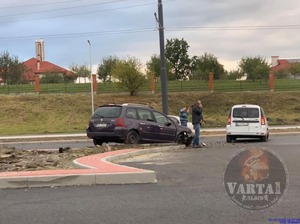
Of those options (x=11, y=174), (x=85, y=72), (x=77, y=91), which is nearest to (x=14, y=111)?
(x=77, y=91)

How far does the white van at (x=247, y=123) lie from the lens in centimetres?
1964

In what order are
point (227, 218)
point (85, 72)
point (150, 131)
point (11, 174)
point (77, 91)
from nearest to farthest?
point (227, 218) < point (11, 174) < point (150, 131) < point (77, 91) < point (85, 72)

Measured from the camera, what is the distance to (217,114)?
37094mm

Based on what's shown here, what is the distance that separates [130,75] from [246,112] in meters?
21.0

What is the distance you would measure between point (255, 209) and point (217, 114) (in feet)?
102

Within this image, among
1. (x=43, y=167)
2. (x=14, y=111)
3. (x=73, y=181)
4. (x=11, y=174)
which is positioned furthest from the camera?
Answer: (x=14, y=111)

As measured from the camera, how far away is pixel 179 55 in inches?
3324

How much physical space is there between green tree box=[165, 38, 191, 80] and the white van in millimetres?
64434

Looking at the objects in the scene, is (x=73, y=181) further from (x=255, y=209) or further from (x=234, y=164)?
(x=255, y=209)

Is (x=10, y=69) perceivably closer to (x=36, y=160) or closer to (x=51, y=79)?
(x=51, y=79)

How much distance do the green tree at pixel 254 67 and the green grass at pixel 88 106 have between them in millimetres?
8327

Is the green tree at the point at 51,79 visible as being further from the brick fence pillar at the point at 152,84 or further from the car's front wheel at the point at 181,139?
the car's front wheel at the point at 181,139

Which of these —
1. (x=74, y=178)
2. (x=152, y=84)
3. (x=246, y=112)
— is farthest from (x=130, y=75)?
(x=74, y=178)

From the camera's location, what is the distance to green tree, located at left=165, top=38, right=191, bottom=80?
8431cm
